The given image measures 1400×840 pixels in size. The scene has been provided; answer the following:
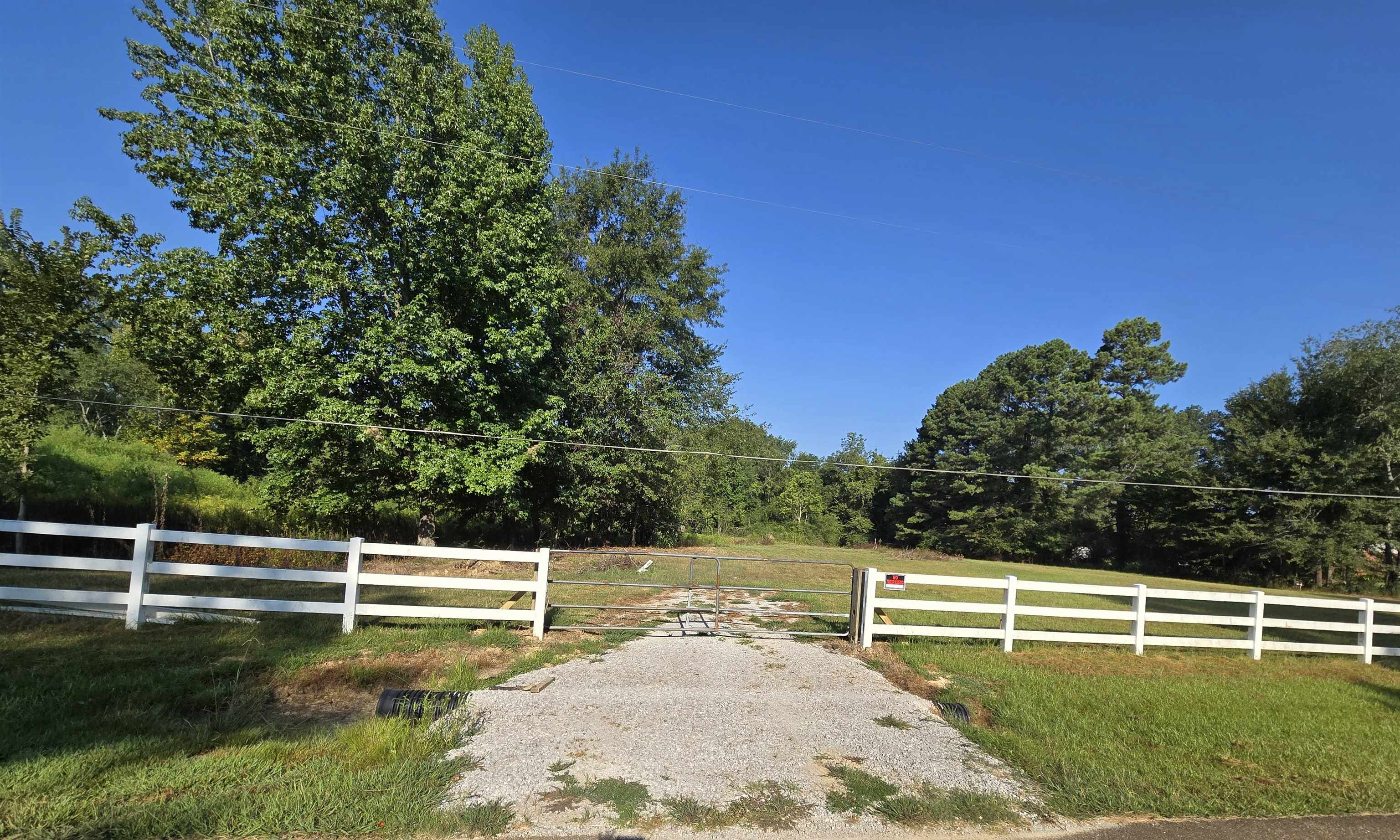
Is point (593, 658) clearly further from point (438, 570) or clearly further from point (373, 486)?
point (373, 486)

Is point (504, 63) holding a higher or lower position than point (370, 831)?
higher

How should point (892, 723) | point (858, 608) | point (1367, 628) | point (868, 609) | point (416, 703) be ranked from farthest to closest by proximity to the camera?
point (1367, 628), point (858, 608), point (868, 609), point (892, 723), point (416, 703)

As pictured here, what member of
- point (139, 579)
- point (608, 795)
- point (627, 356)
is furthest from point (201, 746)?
point (627, 356)

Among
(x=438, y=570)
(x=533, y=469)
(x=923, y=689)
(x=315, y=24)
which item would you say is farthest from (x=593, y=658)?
(x=315, y=24)

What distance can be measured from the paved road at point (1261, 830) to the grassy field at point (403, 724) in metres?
0.13

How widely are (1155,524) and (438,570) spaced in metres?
44.5

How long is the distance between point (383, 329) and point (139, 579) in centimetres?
1050

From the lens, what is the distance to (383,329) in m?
16.3

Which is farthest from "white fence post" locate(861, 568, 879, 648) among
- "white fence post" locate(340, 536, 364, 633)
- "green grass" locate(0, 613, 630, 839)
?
"white fence post" locate(340, 536, 364, 633)

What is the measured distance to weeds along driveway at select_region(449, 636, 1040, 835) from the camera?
→ 12.3 feet

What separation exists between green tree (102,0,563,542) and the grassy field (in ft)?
26.2

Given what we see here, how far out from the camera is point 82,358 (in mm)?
26500

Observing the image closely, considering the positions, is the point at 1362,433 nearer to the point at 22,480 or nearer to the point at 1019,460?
the point at 1019,460

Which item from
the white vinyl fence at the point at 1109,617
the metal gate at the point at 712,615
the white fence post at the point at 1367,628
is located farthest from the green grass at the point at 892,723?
the white fence post at the point at 1367,628
